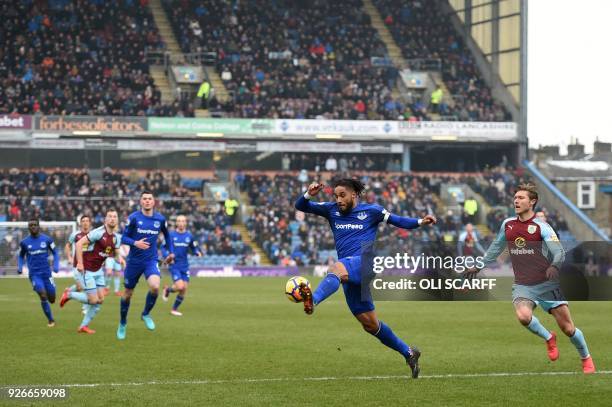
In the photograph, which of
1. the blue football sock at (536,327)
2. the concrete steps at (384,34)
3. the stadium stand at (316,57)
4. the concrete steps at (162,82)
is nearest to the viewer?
the blue football sock at (536,327)

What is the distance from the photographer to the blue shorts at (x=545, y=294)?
12656 millimetres

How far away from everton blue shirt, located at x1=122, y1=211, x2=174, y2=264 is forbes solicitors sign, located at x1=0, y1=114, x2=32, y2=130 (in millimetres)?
38465

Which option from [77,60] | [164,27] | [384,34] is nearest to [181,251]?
[77,60]

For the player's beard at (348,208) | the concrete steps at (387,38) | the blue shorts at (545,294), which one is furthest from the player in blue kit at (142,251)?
the concrete steps at (387,38)

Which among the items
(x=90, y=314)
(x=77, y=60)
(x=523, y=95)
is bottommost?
(x=90, y=314)

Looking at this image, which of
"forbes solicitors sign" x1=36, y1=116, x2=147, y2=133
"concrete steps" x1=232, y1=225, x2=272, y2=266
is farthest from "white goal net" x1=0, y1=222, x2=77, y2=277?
"concrete steps" x1=232, y1=225, x2=272, y2=266

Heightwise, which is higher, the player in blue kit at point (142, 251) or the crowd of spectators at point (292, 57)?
the crowd of spectators at point (292, 57)

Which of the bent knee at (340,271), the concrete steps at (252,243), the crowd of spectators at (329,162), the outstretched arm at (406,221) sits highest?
the crowd of spectators at (329,162)

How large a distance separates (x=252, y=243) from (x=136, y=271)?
35.2m

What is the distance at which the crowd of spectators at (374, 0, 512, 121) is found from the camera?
63.4 metres

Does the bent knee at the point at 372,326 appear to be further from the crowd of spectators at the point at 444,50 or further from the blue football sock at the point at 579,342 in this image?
the crowd of spectators at the point at 444,50

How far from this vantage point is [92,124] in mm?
56312

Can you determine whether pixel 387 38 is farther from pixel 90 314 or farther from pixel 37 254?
pixel 90 314

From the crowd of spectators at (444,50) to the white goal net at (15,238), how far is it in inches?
986
